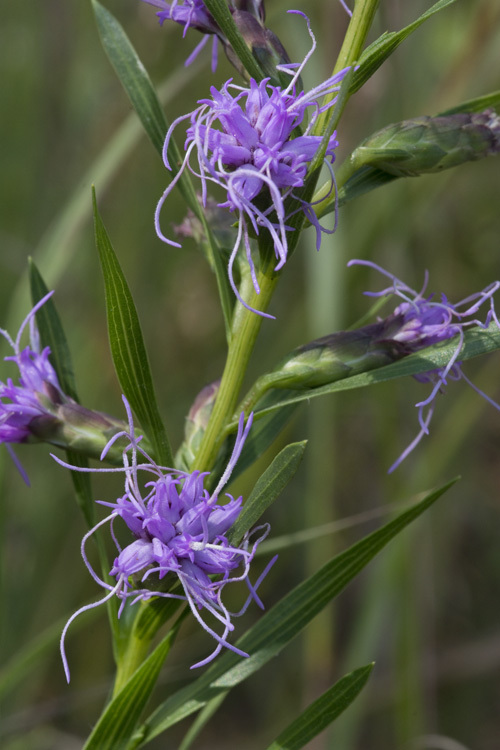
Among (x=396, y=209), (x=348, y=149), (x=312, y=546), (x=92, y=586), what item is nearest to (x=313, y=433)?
(x=312, y=546)

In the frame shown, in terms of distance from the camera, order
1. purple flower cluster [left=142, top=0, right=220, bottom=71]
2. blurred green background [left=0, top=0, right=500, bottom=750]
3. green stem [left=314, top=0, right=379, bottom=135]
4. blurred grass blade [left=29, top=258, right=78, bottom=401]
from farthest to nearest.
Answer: blurred green background [left=0, top=0, right=500, bottom=750]
blurred grass blade [left=29, top=258, right=78, bottom=401]
purple flower cluster [left=142, top=0, right=220, bottom=71]
green stem [left=314, top=0, right=379, bottom=135]

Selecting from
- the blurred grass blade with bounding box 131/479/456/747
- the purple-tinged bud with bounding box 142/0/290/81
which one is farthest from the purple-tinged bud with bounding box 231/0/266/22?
the blurred grass blade with bounding box 131/479/456/747

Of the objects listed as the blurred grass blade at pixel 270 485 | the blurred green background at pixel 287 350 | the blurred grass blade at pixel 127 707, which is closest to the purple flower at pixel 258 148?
the blurred grass blade at pixel 270 485

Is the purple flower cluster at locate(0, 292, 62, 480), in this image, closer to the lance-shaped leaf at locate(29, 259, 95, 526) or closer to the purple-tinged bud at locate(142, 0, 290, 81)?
the lance-shaped leaf at locate(29, 259, 95, 526)

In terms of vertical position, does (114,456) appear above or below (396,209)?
above

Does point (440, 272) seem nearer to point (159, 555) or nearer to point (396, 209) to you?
point (396, 209)

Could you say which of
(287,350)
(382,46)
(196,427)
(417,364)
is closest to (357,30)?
(382,46)
